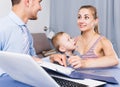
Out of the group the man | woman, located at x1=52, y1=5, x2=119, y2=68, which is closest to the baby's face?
woman, located at x1=52, y1=5, x2=119, y2=68

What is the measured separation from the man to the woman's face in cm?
50

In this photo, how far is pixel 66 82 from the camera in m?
0.98

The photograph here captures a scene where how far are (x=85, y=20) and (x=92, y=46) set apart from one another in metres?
0.25

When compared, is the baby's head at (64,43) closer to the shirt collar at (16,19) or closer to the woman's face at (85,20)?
the woman's face at (85,20)

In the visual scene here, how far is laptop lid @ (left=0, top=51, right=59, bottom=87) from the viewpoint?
77 centimetres

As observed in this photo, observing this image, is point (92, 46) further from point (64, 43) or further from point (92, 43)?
point (64, 43)

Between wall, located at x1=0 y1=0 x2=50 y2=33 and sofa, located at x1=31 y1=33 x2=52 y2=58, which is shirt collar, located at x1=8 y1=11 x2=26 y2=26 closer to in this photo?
sofa, located at x1=31 y1=33 x2=52 y2=58

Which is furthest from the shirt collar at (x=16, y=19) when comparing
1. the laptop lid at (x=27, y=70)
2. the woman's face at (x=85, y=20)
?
the woman's face at (x=85, y=20)

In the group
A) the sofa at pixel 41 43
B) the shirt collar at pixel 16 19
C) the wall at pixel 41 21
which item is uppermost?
the shirt collar at pixel 16 19

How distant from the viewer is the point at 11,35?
1.24 metres

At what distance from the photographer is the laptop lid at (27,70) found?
77 cm

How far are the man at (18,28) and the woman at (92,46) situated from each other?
0.22 metres

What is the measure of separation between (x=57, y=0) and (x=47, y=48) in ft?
2.86

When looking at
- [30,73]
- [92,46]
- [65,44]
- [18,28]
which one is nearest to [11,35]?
[18,28]
